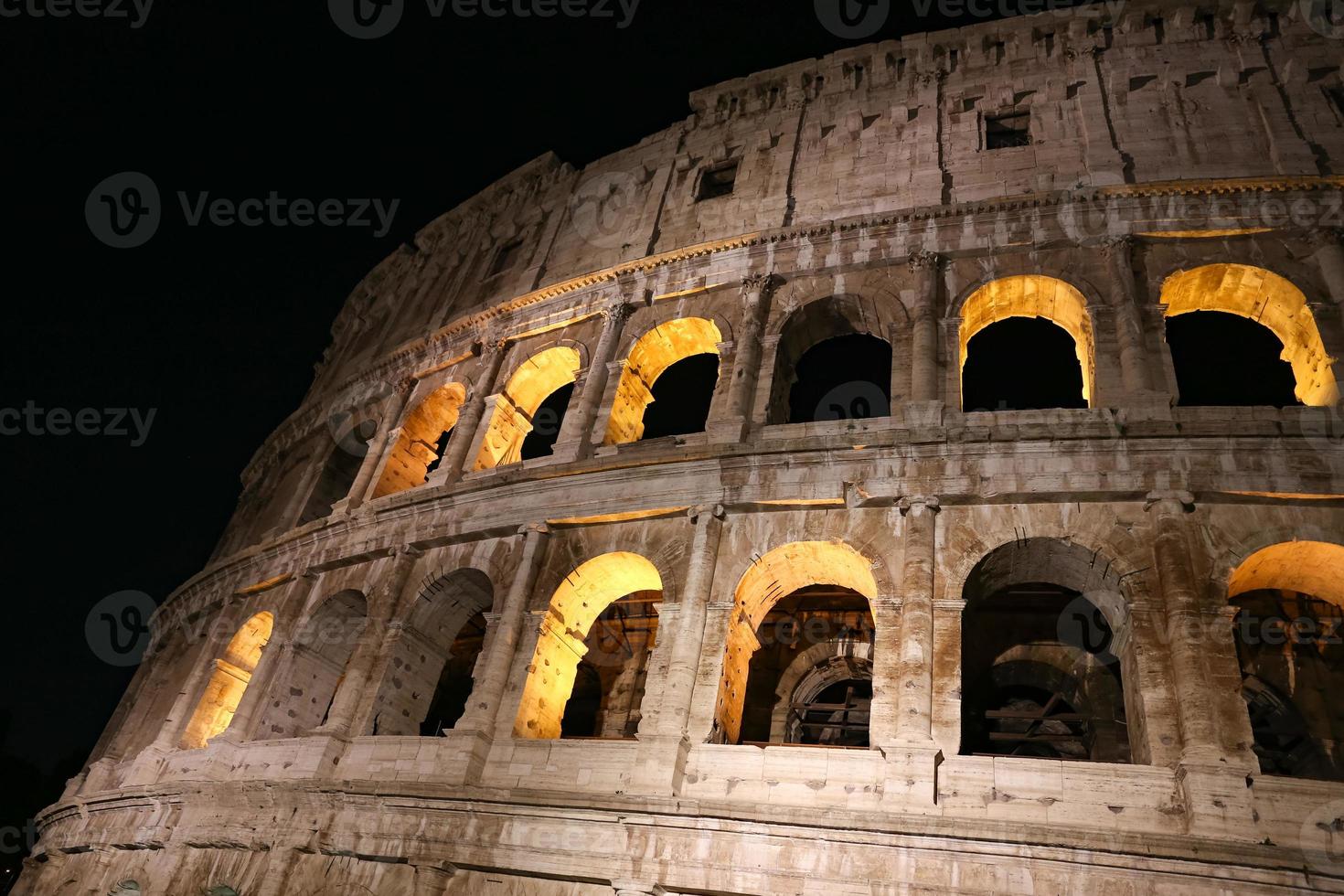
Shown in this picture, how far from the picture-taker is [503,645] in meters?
12.0

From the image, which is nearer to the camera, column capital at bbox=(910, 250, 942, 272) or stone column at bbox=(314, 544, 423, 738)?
stone column at bbox=(314, 544, 423, 738)

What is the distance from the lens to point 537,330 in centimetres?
1691

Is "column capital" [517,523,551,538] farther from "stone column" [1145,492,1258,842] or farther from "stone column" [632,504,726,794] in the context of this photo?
"stone column" [1145,492,1258,842]

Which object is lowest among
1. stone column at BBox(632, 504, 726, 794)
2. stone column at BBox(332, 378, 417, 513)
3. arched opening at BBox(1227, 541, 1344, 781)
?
stone column at BBox(632, 504, 726, 794)

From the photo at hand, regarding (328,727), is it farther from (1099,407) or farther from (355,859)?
(1099,407)

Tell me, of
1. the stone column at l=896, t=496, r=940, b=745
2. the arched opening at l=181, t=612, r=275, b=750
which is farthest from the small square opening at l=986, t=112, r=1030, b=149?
the arched opening at l=181, t=612, r=275, b=750

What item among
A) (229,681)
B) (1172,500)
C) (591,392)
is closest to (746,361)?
(591,392)

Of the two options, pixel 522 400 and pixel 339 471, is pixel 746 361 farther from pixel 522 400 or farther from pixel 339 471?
pixel 339 471

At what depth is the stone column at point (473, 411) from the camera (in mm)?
15578

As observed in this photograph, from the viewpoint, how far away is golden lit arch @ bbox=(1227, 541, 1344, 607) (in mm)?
9906

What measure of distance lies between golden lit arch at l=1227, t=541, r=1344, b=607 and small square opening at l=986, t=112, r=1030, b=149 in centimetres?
815

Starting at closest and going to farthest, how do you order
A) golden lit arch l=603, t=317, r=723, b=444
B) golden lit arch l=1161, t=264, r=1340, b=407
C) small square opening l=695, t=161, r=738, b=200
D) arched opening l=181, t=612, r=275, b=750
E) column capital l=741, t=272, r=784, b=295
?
1. golden lit arch l=1161, t=264, r=1340, b=407
2. column capital l=741, t=272, r=784, b=295
3. golden lit arch l=603, t=317, r=723, b=444
4. arched opening l=181, t=612, r=275, b=750
5. small square opening l=695, t=161, r=738, b=200

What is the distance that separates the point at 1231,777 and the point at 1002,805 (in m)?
2.05

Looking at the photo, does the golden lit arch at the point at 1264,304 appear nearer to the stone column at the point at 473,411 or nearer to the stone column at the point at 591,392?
the stone column at the point at 591,392
